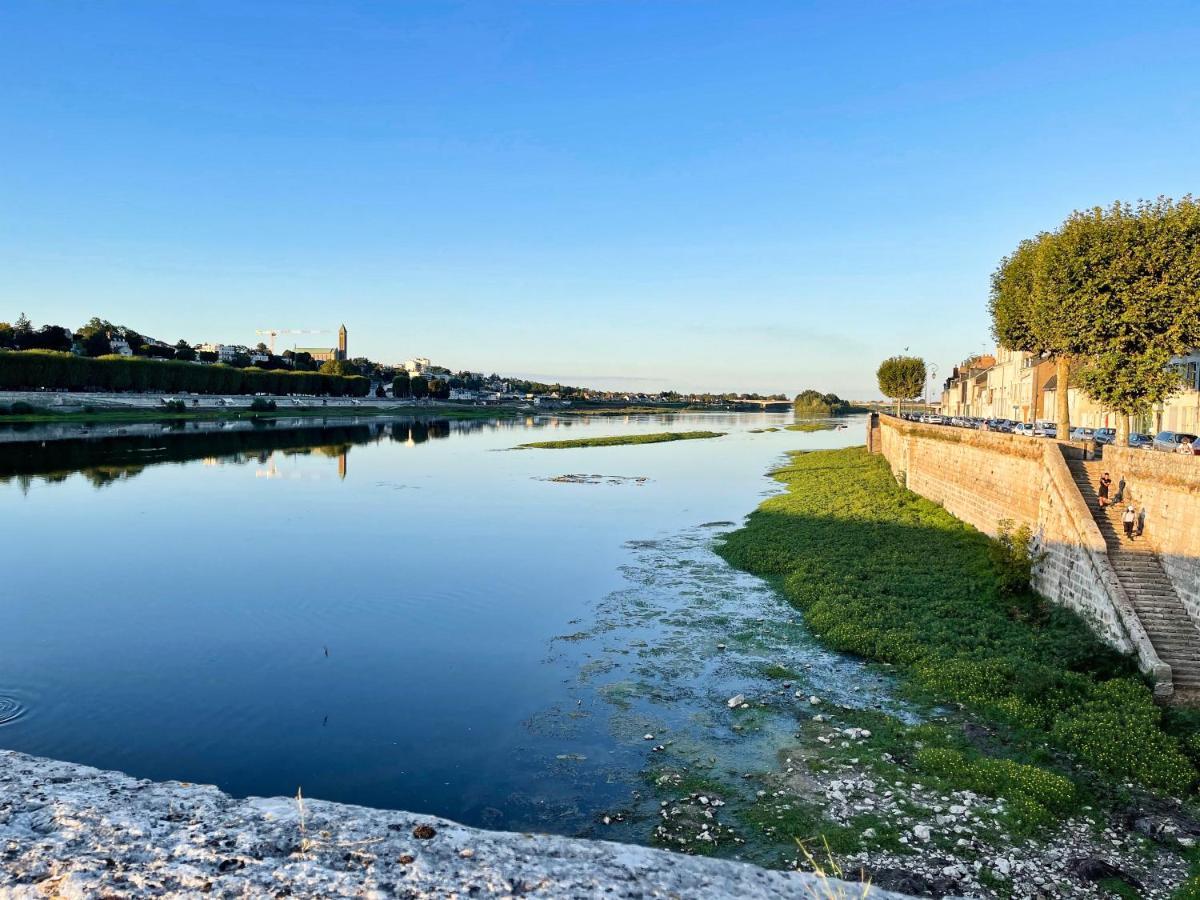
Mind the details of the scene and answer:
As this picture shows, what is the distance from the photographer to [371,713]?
16.5 m

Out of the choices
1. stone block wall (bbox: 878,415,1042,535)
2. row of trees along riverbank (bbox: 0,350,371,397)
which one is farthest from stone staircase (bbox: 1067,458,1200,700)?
row of trees along riverbank (bbox: 0,350,371,397)

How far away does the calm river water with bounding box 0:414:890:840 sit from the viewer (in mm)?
14141

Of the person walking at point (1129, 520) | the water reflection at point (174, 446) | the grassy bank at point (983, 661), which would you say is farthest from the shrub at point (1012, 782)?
the water reflection at point (174, 446)

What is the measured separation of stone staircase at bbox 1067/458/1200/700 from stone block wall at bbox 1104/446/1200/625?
0.25m

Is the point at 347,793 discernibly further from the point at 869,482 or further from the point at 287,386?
the point at 287,386

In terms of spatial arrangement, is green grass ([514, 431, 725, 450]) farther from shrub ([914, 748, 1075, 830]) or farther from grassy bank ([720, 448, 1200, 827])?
shrub ([914, 748, 1075, 830])

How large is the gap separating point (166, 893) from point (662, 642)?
46.2 feet

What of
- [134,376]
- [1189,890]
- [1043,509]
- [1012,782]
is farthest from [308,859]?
[134,376]

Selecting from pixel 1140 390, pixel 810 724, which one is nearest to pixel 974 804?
pixel 810 724

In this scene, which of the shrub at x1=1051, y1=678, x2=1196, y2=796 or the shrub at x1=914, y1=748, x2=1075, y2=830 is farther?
the shrub at x1=1051, y1=678, x2=1196, y2=796

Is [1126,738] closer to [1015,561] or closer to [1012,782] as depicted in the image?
[1012,782]

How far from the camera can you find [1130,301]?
2652cm

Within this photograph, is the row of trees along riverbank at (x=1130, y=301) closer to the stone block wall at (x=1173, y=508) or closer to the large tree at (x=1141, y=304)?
the large tree at (x=1141, y=304)

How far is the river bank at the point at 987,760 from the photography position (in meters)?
11.0
